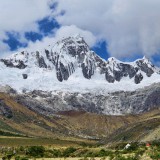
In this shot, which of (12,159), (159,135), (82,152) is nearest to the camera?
(12,159)

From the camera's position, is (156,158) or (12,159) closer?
(156,158)

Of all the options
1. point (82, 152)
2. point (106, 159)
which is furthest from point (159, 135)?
point (106, 159)

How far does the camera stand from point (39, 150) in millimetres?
129750

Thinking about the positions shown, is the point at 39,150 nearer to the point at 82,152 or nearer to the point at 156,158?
the point at 82,152

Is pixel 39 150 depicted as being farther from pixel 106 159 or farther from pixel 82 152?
pixel 106 159

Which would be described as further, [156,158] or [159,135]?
[159,135]

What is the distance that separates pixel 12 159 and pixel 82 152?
93.5 ft

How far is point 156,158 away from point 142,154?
821 cm

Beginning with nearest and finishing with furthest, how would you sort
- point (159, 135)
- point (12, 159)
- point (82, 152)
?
point (12, 159)
point (82, 152)
point (159, 135)

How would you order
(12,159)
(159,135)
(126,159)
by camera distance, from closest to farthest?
(126,159) → (12,159) → (159,135)

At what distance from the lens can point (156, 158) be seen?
65375mm

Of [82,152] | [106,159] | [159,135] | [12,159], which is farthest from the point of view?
[159,135]

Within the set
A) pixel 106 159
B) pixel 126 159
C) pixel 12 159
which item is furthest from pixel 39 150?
pixel 126 159

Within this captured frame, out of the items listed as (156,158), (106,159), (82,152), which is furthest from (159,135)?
(156,158)
